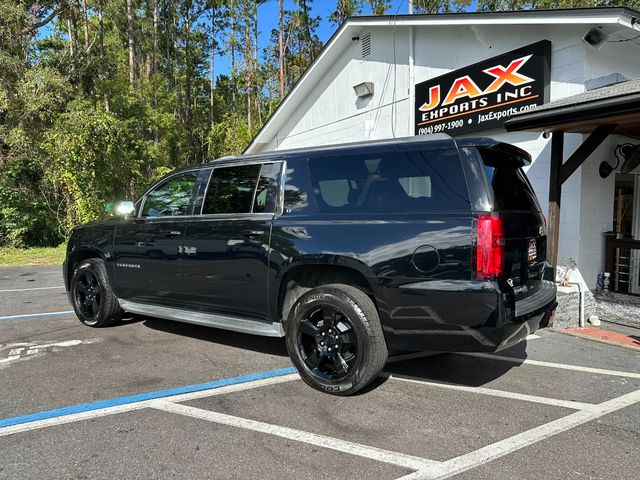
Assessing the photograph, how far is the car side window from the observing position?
4867 mm

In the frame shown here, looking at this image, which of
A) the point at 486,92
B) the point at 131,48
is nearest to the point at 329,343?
the point at 486,92

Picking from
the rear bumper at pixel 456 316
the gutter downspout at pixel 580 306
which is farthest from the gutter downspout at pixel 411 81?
the rear bumper at pixel 456 316

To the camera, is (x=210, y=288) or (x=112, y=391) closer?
(x=112, y=391)

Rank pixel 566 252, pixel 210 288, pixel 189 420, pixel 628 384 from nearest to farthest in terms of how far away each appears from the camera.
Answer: pixel 189 420
pixel 628 384
pixel 210 288
pixel 566 252

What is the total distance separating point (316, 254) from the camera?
12.2 feet

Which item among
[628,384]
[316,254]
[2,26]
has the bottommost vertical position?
[628,384]

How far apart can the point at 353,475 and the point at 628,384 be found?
2996 mm

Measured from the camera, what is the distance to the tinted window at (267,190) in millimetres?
4180

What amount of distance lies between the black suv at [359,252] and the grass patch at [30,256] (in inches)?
423

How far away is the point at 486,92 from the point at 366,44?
14.8 ft

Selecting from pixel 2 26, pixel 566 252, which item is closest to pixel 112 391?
pixel 566 252

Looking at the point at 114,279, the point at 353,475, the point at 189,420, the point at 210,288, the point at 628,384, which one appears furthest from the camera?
the point at 114,279

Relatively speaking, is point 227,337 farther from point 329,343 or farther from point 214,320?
point 329,343

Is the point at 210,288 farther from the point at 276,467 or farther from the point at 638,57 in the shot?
the point at 638,57
